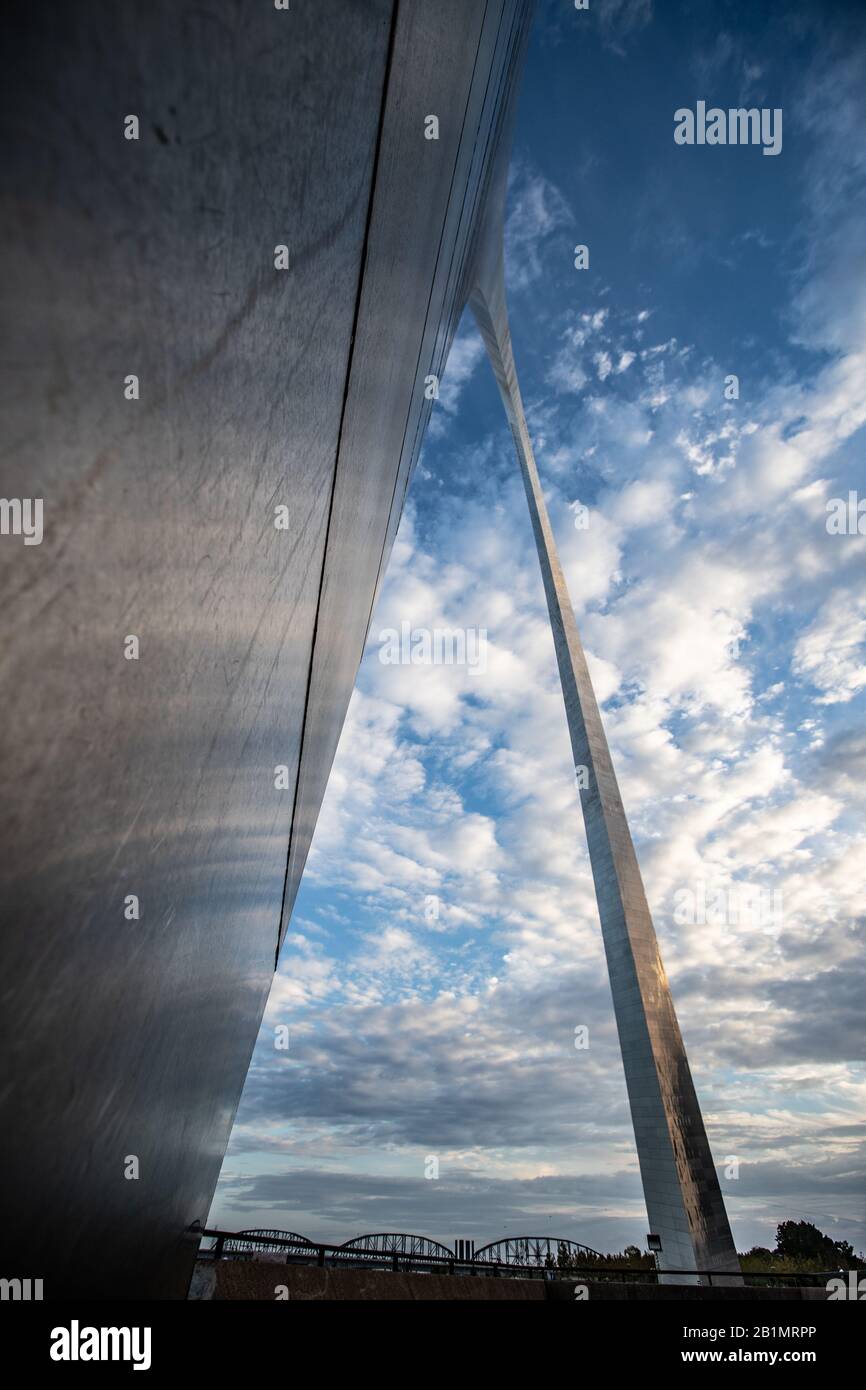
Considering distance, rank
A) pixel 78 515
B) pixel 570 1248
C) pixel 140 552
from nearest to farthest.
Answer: pixel 78 515 → pixel 140 552 → pixel 570 1248

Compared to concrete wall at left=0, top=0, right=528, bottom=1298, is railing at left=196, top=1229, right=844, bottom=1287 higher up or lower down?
lower down

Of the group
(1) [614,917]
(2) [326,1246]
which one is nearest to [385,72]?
(2) [326,1246]

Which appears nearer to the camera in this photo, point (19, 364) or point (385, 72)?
point (19, 364)

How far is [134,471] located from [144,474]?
0.02 meters

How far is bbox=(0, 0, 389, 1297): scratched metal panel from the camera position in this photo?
369 mm

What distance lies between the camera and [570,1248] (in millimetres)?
A: 17156

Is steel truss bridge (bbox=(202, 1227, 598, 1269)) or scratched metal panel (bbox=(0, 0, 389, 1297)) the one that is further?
steel truss bridge (bbox=(202, 1227, 598, 1269))

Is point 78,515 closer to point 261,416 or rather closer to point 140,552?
point 140,552

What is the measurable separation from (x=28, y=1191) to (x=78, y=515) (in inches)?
26.8

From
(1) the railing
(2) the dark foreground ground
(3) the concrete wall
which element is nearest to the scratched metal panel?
(3) the concrete wall

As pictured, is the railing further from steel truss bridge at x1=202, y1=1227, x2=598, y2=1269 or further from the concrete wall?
the concrete wall

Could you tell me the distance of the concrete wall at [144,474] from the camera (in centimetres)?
37

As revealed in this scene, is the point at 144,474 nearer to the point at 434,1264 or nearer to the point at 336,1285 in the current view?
the point at 336,1285

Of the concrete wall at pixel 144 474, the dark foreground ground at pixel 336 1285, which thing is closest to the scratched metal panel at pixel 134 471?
the concrete wall at pixel 144 474
